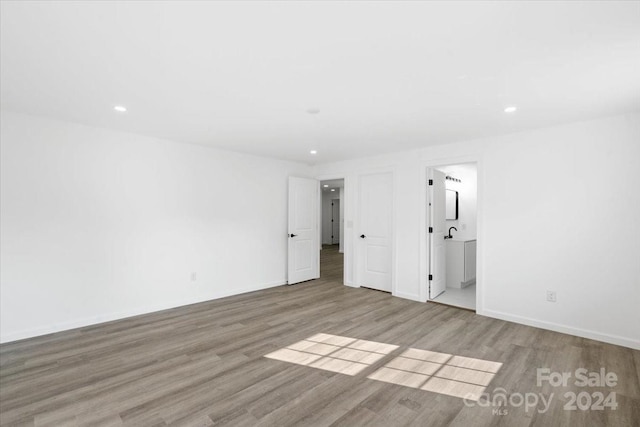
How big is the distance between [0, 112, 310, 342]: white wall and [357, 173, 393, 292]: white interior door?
6.30 ft

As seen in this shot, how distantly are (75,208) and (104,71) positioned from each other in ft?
7.02

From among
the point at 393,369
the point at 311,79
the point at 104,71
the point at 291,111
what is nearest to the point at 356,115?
A: the point at 291,111

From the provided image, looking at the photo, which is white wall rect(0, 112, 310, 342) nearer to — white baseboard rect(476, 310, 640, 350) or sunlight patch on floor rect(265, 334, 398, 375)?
sunlight patch on floor rect(265, 334, 398, 375)

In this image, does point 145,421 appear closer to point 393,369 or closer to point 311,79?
point 393,369

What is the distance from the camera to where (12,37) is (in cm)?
189

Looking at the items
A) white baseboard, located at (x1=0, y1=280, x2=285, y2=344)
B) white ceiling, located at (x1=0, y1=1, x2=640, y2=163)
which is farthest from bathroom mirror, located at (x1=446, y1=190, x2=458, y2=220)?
white baseboard, located at (x1=0, y1=280, x2=285, y2=344)

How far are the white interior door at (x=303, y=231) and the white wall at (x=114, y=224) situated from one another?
625 millimetres

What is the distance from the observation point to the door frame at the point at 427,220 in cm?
413

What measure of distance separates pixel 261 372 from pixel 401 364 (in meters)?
1.30

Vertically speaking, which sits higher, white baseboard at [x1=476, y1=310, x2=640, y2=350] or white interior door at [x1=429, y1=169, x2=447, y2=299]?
white interior door at [x1=429, y1=169, x2=447, y2=299]

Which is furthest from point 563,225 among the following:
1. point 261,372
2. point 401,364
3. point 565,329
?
point 261,372

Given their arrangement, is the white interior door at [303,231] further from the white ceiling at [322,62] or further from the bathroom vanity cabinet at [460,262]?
the bathroom vanity cabinet at [460,262]

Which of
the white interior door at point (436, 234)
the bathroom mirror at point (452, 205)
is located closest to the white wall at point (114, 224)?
the white interior door at point (436, 234)

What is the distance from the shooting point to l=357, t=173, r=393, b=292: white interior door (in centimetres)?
535
